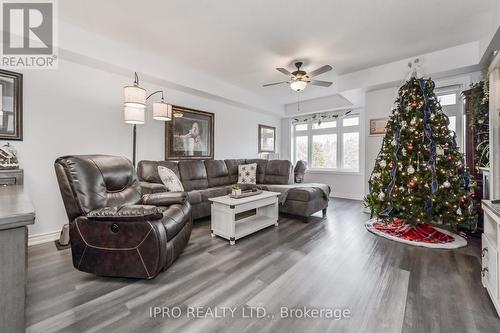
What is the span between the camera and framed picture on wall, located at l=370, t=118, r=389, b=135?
4178mm

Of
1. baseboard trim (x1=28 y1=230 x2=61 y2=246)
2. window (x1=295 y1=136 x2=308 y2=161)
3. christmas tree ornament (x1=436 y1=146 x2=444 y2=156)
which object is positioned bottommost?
baseboard trim (x1=28 y1=230 x2=61 y2=246)

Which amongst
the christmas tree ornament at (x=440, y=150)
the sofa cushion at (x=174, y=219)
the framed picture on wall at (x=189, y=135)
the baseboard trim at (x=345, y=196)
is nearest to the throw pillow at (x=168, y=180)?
the framed picture on wall at (x=189, y=135)

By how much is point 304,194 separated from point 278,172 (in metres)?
1.25

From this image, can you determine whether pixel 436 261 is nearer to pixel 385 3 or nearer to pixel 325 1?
pixel 385 3

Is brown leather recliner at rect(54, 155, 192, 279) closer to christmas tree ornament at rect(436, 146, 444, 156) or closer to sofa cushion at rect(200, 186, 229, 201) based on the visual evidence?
sofa cushion at rect(200, 186, 229, 201)

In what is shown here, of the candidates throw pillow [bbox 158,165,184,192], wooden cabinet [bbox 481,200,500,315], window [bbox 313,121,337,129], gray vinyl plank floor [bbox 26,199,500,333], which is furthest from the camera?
window [bbox 313,121,337,129]

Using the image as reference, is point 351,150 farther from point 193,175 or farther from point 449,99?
point 193,175

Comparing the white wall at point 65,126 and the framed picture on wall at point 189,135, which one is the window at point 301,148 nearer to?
the framed picture on wall at point 189,135

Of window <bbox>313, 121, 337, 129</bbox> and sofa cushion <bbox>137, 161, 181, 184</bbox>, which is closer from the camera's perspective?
sofa cushion <bbox>137, 161, 181, 184</bbox>

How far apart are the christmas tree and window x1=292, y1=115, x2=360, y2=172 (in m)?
2.63

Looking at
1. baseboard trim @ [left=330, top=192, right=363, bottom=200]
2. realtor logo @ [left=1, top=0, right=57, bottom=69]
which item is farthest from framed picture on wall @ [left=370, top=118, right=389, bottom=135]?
realtor logo @ [left=1, top=0, right=57, bottom=69]

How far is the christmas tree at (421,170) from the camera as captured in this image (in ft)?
9.07

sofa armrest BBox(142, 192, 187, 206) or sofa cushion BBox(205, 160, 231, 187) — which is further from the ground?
sofa cushion BBox(205, 160, 231, 187)

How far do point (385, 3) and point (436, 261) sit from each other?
2.71 m
